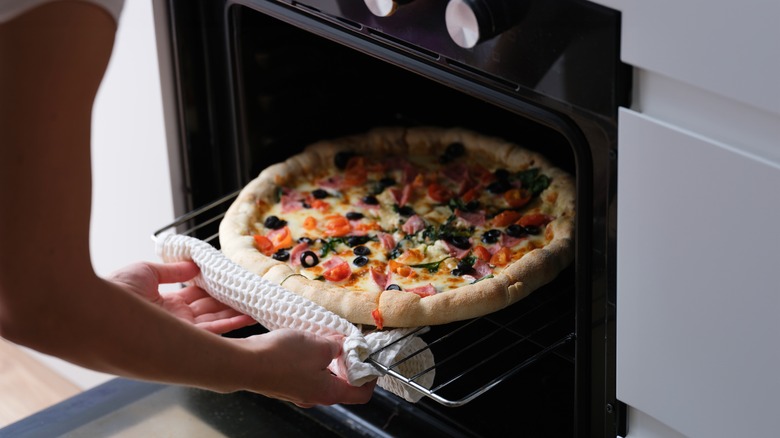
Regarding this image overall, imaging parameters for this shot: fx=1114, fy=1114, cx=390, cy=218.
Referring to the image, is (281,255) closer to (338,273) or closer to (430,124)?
(338,273)

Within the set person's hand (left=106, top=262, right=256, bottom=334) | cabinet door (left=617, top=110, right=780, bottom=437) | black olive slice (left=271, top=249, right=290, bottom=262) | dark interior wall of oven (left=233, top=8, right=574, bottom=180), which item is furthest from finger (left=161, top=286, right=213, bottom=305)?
cabinet door (left=617, top=110, right=780, bottom=437)

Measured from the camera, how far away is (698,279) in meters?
0.99

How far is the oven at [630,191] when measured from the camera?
909 millimetres

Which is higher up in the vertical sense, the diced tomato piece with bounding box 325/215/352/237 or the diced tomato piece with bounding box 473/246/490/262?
the diced tomato piece with bounding box 325/215/352/237

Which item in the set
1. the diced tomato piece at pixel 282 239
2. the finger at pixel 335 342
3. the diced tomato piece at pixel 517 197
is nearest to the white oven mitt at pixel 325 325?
the finger at pixel 335 342

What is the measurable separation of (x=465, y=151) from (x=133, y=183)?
52 cm

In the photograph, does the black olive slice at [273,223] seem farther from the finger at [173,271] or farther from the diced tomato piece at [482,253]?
the diced tomato piece at [482,253]

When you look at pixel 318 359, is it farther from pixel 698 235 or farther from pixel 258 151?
pixel 258 151

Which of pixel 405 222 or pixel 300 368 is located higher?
pixel 405 222

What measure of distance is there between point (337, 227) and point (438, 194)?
0.55 feet

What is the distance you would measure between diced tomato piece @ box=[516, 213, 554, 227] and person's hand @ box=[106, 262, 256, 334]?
0.38 metres

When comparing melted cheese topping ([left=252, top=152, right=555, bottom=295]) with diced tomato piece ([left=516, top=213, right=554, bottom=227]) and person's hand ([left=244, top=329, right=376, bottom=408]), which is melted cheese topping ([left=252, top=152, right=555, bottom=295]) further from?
person's hand ([left=244, top=329, right=376, bottom=408])

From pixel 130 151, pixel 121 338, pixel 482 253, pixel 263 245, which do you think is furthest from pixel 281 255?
pixel 121 338

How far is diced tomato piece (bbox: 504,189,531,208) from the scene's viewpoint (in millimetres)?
1554
